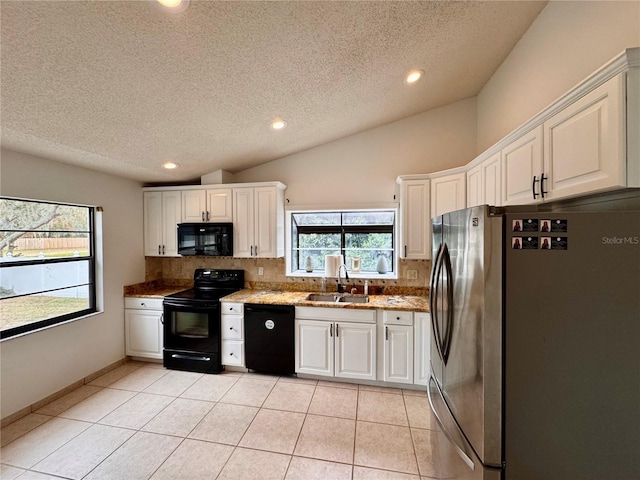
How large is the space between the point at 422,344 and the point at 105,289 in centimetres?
→ 379

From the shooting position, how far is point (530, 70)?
2121mm

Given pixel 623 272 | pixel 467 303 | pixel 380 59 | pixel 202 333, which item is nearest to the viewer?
pixel 623 272

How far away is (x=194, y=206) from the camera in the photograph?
359 cm

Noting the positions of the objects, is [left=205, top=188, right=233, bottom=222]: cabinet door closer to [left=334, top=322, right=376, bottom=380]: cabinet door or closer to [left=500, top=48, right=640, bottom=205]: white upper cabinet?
[left=334, top=322, right=376, bottom=380]: cabinet door

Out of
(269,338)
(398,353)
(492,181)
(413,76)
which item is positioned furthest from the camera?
(269,338)

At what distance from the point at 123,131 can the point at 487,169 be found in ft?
10.5

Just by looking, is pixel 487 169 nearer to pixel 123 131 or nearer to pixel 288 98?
pixel 288 98

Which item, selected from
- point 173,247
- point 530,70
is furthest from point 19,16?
point 530,70

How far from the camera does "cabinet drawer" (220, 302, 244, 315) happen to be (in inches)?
123

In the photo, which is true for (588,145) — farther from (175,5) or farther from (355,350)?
(355,350)

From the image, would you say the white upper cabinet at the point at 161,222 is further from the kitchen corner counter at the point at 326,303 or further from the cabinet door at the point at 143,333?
the kitchen corner counter at the point at 326,303

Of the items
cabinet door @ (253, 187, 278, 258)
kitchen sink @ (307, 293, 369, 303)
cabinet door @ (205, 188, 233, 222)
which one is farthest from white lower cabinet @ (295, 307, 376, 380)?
cabinet door @ (205, 188, 233, 222)

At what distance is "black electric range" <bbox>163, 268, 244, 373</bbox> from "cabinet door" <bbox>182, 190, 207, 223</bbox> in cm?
104

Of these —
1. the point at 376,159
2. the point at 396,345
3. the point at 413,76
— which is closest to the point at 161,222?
the point at 376,159
